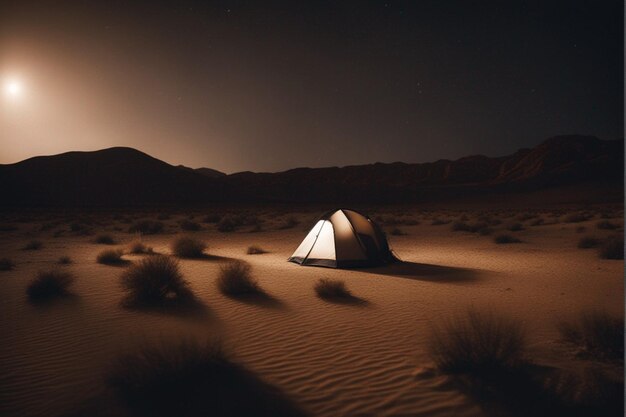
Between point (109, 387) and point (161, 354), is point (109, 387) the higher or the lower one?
the lower one

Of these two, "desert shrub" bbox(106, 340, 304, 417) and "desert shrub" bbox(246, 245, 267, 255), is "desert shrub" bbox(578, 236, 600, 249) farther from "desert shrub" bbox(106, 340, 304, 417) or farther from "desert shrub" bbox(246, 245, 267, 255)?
"desert shrub" bbox(106, 340, 304, 417)

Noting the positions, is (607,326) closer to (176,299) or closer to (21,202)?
(176,299)

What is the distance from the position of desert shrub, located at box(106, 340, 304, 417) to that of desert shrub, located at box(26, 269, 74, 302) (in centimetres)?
550

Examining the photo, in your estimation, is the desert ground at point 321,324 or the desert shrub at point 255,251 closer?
the desert ground at point 321,324

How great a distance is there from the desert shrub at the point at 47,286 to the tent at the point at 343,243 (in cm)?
651

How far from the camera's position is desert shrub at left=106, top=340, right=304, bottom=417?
12.9ft

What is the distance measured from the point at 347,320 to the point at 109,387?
3957 mm

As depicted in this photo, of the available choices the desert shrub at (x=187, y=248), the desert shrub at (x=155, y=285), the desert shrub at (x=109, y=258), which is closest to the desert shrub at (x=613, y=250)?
the desert shrub at (x=155, y=285)

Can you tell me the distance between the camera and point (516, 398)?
4016 millimetres

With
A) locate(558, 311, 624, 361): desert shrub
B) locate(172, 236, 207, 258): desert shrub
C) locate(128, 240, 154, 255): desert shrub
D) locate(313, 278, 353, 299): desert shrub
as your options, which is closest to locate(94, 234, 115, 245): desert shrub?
locate(128, 240, 154, 255): desert shrub

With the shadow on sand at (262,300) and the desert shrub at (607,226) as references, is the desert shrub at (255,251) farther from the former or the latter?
the desert shrub at (607,226)

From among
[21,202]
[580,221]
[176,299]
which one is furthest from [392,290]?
[21,202]

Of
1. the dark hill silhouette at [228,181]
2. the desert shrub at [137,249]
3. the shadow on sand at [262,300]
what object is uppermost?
the dark hill silhouette at [228,181]

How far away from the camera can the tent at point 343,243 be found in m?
11.9
